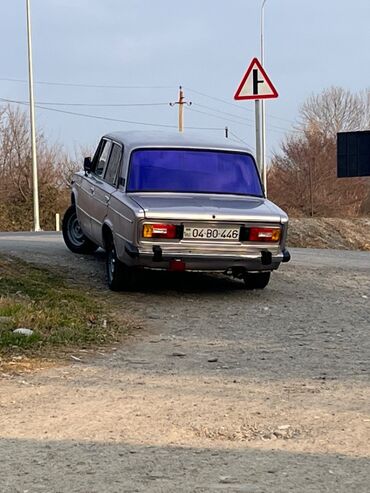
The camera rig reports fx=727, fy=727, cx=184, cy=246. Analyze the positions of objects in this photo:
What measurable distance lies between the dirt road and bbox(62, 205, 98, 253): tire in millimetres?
3026

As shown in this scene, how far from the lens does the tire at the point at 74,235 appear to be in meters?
11.2

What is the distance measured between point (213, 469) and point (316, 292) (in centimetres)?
568

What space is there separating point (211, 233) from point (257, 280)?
1.39 m

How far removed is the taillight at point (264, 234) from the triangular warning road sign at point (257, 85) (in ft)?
11.0

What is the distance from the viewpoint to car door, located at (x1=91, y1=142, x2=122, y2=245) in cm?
908

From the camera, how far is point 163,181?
8758 millimetres

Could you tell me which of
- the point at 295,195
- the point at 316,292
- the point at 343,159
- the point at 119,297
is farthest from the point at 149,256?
the point at 295,195

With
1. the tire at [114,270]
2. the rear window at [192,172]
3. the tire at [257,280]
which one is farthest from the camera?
the tire at [257,280]

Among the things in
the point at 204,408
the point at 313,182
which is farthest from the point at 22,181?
the point at 204,408

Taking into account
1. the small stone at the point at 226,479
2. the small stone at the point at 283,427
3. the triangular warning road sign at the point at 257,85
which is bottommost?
the small stone at the point at 283,427

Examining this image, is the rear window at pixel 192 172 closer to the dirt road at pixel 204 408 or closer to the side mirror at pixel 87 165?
the dirt road at pixel 204 408

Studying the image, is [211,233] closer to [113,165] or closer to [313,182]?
[113,165]

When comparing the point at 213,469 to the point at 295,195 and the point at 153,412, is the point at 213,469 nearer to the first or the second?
the point at 153,412

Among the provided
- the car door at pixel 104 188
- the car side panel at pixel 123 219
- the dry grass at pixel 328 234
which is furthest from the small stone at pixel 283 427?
the dry grass at pixel 328 234
